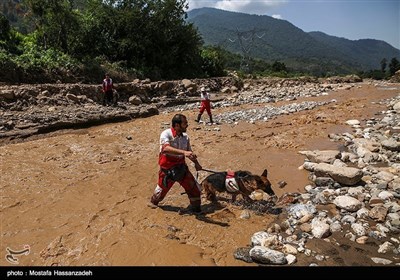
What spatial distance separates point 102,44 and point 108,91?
10901 millimetres

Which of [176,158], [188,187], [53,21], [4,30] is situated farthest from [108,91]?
[188,187]

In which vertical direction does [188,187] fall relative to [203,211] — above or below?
above

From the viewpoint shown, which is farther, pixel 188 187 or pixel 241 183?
pixel 241 183

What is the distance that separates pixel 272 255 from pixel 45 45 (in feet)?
71.8

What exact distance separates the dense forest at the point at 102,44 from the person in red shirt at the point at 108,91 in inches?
156

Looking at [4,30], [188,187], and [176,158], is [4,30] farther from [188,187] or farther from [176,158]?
[188,187]

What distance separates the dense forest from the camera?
61.1ft

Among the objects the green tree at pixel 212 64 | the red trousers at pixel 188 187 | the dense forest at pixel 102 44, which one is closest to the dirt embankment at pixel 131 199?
the red trousers at pixel 188 187

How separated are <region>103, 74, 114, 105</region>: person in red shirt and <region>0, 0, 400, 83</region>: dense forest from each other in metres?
3.96

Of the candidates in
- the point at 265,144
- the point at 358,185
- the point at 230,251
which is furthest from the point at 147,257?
the point at 265,144

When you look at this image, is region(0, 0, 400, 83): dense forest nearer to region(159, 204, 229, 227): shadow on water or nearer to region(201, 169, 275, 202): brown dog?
region(159, 204, 229, 227): shadow on water

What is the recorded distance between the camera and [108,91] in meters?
16.5

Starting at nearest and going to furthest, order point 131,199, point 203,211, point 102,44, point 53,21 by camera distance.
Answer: point 203,211 < point 131,199 < point 53,21 < point 102,44

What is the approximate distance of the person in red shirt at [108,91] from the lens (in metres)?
16.3
